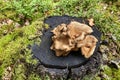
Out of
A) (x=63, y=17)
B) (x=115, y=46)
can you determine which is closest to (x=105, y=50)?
(x=115, y=46)

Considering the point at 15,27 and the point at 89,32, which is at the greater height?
the point at 89,32

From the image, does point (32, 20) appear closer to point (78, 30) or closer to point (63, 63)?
point (78, 30)

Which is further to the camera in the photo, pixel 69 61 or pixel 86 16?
pixel 86 16

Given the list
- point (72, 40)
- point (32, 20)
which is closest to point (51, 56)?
point (72, 40)

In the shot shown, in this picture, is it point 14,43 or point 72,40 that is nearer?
point 72,40

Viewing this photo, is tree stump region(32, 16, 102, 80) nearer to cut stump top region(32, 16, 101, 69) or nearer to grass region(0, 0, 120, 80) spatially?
cut stump top region(32, 16, 101, 69)

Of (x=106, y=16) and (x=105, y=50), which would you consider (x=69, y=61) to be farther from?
(x=106, y=16)
